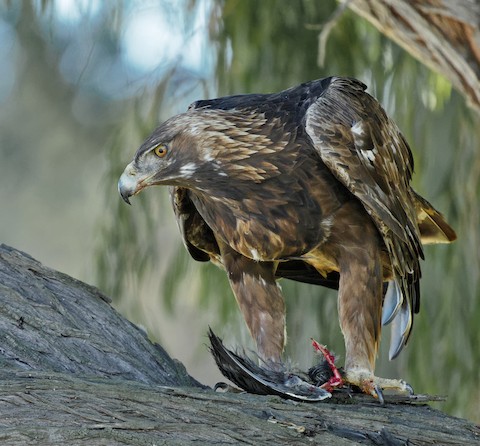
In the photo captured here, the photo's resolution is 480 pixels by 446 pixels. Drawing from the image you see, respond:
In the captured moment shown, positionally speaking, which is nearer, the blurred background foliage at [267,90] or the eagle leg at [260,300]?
the eagle leg at [260,300]

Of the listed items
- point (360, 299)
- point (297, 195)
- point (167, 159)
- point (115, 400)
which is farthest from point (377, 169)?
point (115, 400)

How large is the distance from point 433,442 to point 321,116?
132 cm

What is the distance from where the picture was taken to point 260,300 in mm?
3777

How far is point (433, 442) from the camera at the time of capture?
2.76 metres

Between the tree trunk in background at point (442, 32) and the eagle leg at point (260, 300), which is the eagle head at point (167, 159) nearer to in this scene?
the eagle leg at point (260, 300)

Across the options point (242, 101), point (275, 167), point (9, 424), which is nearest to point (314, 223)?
point (275, 167)

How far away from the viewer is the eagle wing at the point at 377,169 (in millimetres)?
3543

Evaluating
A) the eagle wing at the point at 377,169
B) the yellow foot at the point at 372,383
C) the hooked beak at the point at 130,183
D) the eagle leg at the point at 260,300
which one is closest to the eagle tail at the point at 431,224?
the eagle wing at the point at 377,169

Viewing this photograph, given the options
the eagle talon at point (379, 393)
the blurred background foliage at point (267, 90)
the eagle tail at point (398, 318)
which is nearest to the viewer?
the eagle talon at point (379, 393)

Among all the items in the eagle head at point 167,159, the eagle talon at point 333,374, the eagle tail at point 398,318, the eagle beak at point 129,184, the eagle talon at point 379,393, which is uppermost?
the eagle head at point 167,159

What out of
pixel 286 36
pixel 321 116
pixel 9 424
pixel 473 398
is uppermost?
pixel 286 36

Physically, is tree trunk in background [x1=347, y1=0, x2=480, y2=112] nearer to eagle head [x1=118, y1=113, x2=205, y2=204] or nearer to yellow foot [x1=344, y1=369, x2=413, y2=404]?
eagle head [x1=118, y1=113, x2=205, y2=204]

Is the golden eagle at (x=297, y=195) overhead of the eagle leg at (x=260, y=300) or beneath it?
overhead

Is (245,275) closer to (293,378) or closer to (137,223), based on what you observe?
(293,378)
